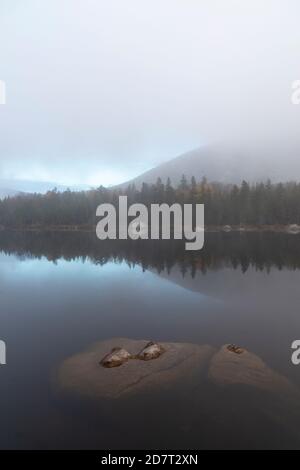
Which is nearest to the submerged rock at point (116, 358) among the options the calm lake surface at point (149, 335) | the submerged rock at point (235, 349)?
the calm lake surface at point (149, 335)

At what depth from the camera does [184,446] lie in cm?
1398

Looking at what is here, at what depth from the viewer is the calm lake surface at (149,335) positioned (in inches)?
586

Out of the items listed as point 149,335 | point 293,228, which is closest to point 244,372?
point 149,335

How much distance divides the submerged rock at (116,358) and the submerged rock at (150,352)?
877 mm

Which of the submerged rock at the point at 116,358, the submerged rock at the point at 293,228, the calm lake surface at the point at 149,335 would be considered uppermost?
the submerged rock at the point at 293,228

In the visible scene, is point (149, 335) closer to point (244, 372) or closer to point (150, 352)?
point (150, 352)

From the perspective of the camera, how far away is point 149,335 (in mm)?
28312

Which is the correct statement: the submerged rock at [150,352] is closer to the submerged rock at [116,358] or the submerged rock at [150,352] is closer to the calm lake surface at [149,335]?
the submerged rock at [116,358]

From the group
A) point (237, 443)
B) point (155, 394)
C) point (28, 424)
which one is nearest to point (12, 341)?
A: point (28, 424)

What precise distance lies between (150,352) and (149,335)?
5508mm

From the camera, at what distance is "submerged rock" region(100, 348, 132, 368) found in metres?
21.6

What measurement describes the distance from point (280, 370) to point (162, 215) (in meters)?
153

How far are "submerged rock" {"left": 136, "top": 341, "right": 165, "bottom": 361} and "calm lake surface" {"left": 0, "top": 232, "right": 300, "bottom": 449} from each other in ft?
10.6
